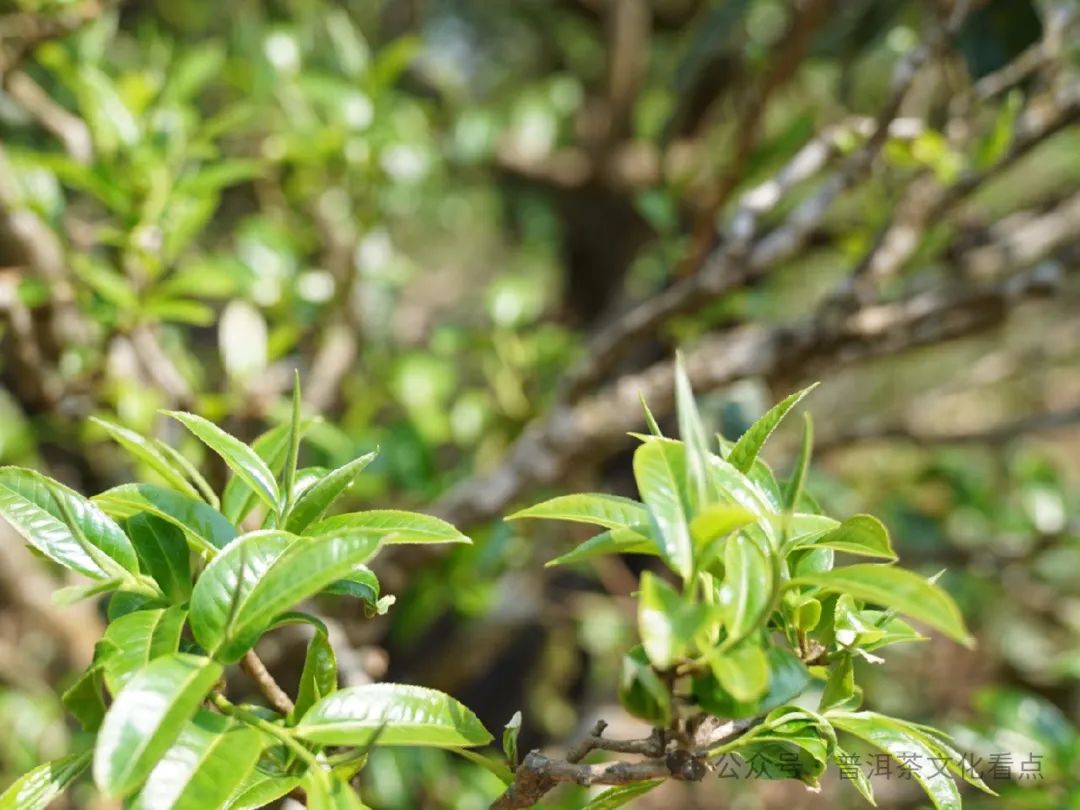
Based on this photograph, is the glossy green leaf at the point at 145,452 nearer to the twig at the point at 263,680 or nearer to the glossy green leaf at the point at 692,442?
the twig at the point at 263,680

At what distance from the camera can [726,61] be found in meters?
1.50

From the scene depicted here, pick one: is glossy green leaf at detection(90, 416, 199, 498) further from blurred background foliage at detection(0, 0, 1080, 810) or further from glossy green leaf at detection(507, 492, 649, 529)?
blurred background foliage at detection(0, 0, 1080, 810)

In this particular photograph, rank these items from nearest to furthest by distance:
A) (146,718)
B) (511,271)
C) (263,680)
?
1. (146,718)
2. (263,680)
3. (511,271)

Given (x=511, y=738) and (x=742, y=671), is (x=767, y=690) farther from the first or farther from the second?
(x=511, y=738)

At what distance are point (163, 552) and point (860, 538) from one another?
1.20 feet

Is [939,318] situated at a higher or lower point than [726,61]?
lower

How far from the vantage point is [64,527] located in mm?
465

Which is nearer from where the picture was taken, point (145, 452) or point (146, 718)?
point (146, 718)

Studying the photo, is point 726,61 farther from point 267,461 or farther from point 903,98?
point 267,461

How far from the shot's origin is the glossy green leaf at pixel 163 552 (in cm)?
50

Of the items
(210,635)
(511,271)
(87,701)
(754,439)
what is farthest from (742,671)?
(511,271)

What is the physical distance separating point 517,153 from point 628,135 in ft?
0.70

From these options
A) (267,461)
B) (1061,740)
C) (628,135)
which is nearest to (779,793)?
(1061,740)

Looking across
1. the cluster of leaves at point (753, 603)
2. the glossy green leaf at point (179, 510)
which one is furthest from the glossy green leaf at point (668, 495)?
the glossy green leaf at point (179, 510)
